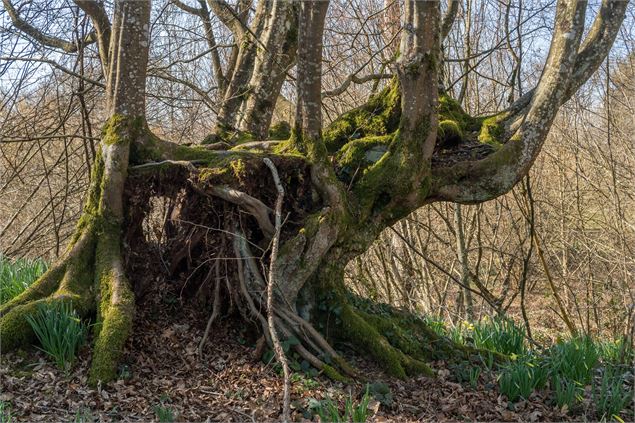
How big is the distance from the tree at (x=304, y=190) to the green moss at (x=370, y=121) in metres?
0.13

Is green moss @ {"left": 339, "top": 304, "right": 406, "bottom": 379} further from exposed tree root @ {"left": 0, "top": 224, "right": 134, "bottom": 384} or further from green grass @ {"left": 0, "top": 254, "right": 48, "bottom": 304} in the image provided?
green grass @ {"left": 0, "top": 254, "right": 48, "bottom": 304}

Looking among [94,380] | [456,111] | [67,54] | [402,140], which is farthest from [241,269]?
[67,54]

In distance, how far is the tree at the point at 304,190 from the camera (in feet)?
16.6

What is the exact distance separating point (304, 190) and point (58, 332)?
2.40 meters

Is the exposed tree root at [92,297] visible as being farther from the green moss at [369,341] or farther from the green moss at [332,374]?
the green moss at [369,341]

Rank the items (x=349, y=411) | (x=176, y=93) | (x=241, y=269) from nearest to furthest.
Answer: (x=349, y=411) → (x=241, y=269) → (x=176, y=93)

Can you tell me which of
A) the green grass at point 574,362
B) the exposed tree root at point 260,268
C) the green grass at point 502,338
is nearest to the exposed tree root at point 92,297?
the exposed tree root at point 260,268

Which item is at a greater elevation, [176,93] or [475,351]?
[176,93]

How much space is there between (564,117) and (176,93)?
291 inches

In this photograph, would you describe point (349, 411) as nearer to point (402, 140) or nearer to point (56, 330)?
point (56, 330)

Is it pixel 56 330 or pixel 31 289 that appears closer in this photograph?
pixel 56 330

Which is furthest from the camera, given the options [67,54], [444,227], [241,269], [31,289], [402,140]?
[444,227]

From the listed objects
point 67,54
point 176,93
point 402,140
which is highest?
point 176,93

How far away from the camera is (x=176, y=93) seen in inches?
422
